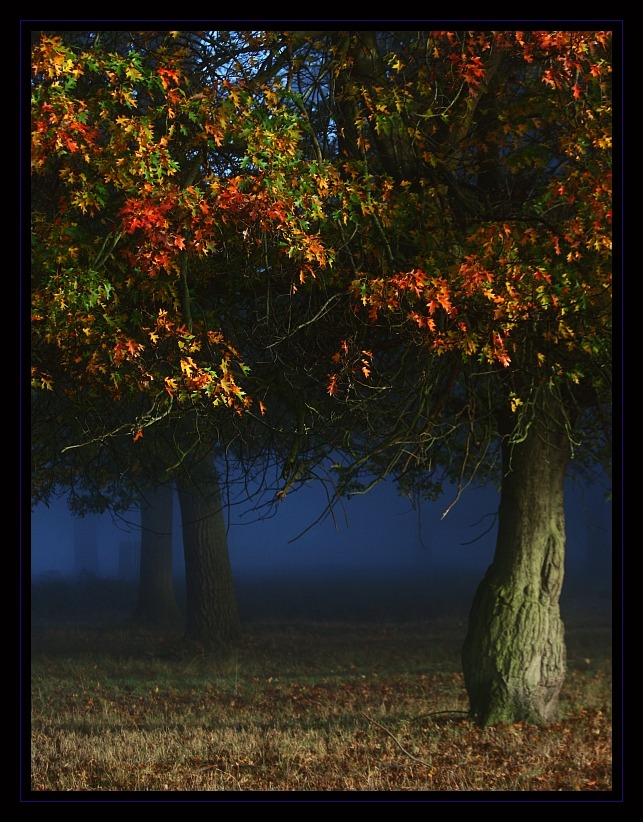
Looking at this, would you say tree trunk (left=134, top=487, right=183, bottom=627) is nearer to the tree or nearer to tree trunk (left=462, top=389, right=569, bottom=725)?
tree trunk (left=462, top=389, right=569, bottom=725)

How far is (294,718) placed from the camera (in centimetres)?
1409

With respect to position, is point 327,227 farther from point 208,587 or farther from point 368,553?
point 368,553

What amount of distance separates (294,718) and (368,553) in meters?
68.0

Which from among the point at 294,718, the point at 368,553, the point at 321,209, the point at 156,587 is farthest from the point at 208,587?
A: the point at 368,553

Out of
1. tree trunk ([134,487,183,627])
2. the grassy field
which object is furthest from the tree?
tree trunk ([134,487,183,627])

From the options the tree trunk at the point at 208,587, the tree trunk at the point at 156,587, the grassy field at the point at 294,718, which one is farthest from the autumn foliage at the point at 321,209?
the tree trunk at the point at 156,587

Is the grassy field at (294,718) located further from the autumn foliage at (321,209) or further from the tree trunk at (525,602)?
the autumn foliage at (321,209)

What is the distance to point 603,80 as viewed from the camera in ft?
30.7

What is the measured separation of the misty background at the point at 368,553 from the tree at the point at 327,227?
1.77 m

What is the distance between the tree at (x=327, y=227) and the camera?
8.14 m

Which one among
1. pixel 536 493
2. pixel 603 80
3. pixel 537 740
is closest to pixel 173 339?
pixel 603 80
